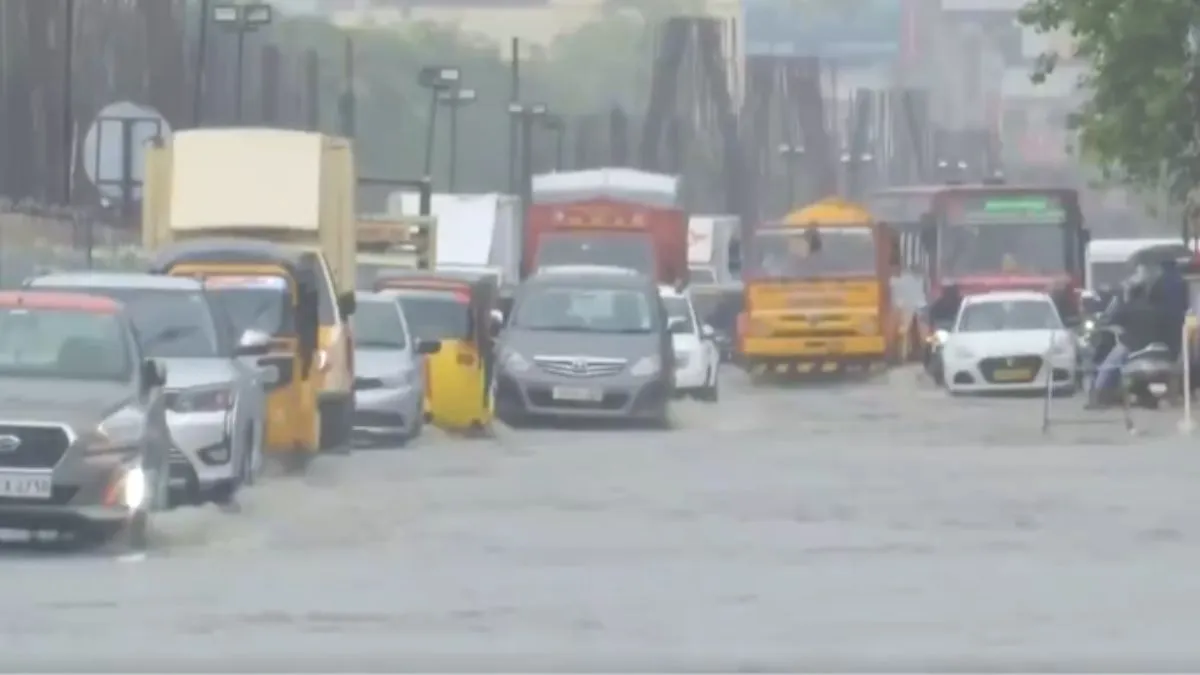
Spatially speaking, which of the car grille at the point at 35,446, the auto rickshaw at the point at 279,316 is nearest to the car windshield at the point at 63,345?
the car grille at the point at 35,446

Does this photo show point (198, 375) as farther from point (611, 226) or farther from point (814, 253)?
point (814, 253)

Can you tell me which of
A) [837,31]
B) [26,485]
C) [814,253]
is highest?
[837,31]

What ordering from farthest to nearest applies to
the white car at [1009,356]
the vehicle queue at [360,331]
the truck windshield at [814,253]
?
the truck windshield at [814,253]
the white car at [1009,356]
the vehicle queue at [360,331]

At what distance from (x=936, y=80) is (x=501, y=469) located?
10342 cm

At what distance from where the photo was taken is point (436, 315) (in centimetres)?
3619

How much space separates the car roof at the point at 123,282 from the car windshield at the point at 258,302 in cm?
233

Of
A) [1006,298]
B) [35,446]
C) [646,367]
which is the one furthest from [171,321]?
[1006,298]

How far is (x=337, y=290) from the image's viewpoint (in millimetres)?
30312

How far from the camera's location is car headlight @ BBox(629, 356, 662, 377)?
3569 centimetres

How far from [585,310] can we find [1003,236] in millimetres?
19475

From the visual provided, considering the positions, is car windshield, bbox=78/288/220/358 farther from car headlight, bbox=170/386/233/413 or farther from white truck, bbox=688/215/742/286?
white truck, bbox=688/215/742/286

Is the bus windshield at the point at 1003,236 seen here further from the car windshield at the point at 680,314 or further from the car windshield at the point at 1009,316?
the car windshield at the point at 680,314

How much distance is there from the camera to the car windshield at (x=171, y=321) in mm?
23203

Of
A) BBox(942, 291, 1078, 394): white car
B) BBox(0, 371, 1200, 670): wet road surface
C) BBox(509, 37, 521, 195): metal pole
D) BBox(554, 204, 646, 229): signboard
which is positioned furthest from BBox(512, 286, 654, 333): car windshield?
BBox(509, 37, 521, 195): metal pole
